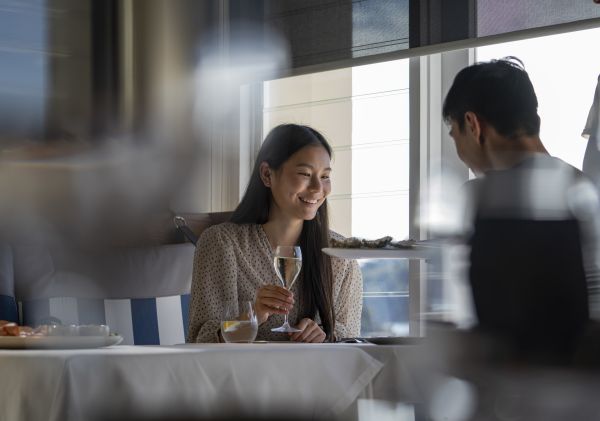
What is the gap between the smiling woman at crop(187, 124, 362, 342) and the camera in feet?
3.02

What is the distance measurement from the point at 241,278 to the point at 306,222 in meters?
0.10

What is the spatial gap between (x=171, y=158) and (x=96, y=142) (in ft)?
0.10

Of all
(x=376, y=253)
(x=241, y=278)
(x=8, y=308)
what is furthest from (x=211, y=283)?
(x=376, y=253)

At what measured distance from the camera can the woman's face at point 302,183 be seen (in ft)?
3.24

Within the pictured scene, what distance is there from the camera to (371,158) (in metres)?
1.48

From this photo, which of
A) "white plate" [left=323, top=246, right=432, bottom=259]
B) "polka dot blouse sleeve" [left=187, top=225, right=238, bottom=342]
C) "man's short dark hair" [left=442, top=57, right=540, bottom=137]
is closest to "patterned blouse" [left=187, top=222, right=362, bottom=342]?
"polka dot blouse sleeve" [left=187, top=225, right=238, bottom=342]

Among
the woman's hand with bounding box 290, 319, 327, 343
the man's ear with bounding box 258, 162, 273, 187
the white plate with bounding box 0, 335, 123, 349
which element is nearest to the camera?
the white plate with bounding box 0, 335, 123, 349

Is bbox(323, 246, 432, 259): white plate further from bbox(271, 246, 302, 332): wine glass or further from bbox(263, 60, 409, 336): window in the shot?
bbox(263, 60, 409, 336): window

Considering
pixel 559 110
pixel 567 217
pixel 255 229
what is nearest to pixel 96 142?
pixel 567 217

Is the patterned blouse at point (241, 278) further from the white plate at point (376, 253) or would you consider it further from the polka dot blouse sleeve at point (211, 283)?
the white plate at point (376, 253)

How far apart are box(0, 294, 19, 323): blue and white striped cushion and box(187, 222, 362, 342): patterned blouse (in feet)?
0.78

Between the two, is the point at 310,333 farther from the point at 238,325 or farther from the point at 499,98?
the point at 499,98


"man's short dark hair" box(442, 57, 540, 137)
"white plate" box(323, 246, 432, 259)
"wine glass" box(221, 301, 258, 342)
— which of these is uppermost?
"man's short dark hair" box(442, 57, 540, 137)

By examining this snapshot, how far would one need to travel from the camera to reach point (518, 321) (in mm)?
259
